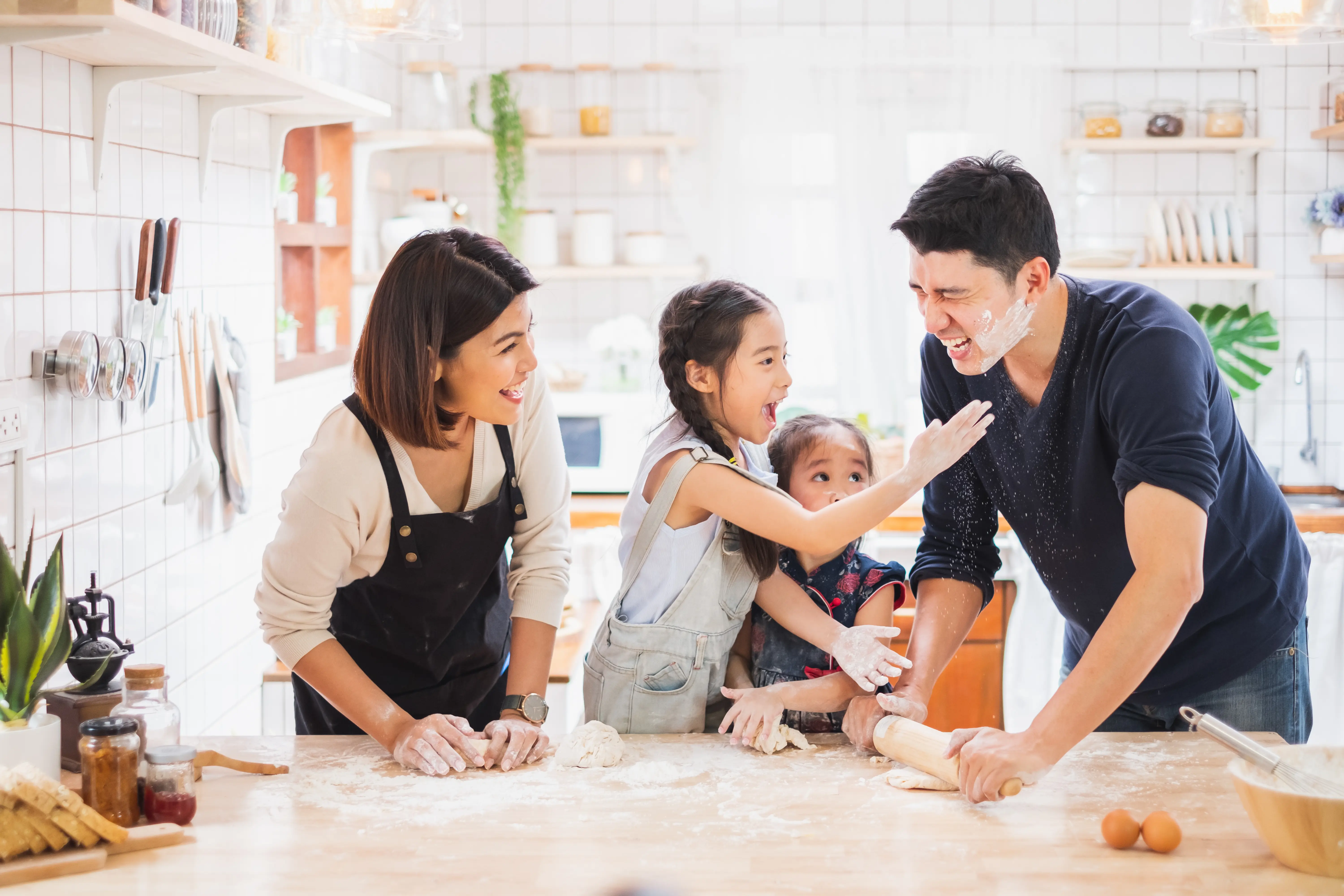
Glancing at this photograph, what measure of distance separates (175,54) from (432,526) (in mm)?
826

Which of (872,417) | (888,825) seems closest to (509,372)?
(888,825)

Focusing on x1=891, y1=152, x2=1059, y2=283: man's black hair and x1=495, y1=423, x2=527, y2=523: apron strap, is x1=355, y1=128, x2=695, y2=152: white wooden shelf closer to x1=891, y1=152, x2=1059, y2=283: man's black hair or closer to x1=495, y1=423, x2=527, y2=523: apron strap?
x1=495, y1=423, x2=527, y2=523: apron strap

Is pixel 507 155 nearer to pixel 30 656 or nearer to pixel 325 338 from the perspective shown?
pixel 325 338

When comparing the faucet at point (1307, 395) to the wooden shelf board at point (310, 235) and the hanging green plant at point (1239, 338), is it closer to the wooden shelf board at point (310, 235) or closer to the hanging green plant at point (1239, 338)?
the hanging green plant at point (1239, 338)

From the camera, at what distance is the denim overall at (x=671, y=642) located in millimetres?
1594

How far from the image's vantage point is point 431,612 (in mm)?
1650

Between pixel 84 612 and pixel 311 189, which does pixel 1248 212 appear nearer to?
pixel 311 189

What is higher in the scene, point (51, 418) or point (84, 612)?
point (51, 418)

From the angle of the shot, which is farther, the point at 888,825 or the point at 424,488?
the point at 424,488

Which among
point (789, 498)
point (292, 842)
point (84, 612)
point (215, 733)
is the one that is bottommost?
point (215, 733)

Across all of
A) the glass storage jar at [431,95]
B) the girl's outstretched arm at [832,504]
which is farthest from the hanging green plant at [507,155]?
the girl's outstretched arm at [832,504]

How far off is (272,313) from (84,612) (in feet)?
5.02

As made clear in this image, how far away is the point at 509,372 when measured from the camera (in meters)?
1.54

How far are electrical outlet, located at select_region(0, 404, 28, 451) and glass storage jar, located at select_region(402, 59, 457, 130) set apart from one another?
233 centimetres
